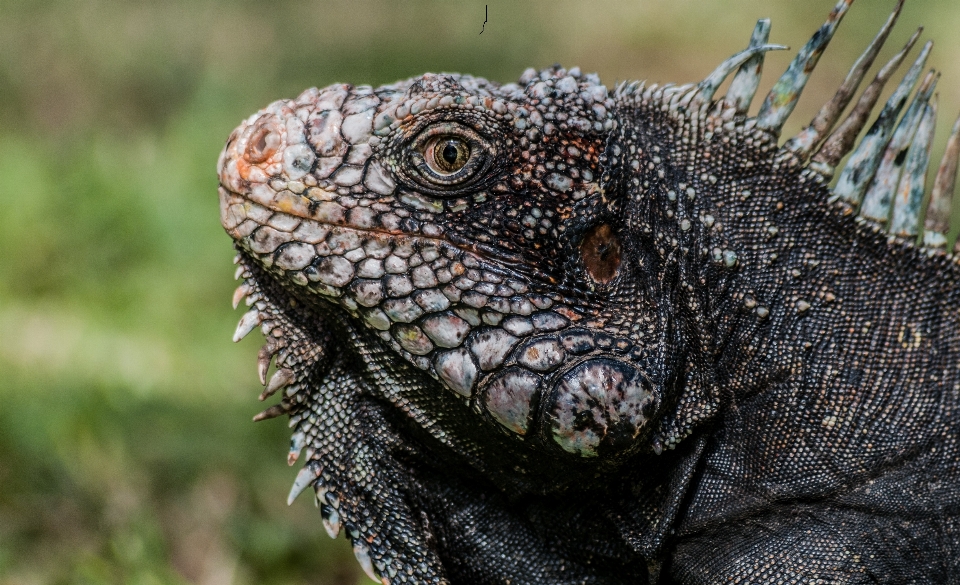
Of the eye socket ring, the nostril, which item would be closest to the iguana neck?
the eye socket ring

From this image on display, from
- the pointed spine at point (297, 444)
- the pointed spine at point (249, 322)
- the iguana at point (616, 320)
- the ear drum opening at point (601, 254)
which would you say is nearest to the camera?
the iguana at point (616, 320)

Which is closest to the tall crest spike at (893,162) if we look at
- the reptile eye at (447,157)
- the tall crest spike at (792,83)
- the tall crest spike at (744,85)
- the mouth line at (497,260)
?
the tall crest spike at (792,83)

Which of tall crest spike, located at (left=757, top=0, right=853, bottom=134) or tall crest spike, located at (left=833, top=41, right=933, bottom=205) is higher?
tall crest spike, located at (left=757, top=0, right=853, bottom=134)

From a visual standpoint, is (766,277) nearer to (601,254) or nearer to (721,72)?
(601,254)

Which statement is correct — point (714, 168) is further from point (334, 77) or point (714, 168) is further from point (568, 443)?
point (334, 77)

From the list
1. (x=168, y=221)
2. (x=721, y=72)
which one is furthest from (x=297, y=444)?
(x=168, y=221)

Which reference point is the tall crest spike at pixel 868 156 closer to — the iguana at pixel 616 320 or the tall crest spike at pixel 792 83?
the iguana at pixel 616 320

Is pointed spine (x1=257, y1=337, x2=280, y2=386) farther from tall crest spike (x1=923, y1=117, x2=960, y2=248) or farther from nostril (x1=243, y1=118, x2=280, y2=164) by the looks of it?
tall crest spike (x1=923, y1=117, x2=960, y2=248)

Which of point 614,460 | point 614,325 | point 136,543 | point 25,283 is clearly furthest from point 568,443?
point 25,283
